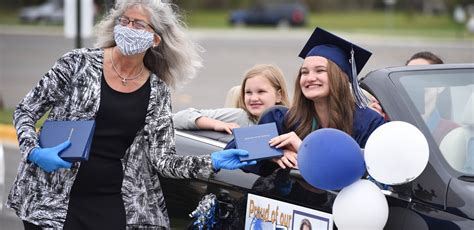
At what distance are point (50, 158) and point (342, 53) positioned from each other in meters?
1.34

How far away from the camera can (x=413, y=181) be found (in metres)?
3.79

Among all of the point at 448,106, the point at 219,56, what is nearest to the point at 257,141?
the point at 448,106

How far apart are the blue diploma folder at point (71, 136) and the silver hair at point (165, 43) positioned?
0.52 metres

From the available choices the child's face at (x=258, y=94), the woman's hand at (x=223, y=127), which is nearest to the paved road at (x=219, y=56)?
the child's face at (x=258, y=94)

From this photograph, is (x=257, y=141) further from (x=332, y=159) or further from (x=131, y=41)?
(x=131, y=41)

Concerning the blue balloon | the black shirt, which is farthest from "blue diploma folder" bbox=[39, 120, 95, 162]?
the blue balloon

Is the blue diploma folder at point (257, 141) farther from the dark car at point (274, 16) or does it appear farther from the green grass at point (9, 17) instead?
the dark car at point (274, 16)

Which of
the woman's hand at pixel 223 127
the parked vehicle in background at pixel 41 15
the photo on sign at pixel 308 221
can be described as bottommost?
the photo on sign at pixel 308 221

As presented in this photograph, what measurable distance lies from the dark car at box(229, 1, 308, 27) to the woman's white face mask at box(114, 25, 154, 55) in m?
43.8

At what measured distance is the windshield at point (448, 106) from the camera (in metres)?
3.97

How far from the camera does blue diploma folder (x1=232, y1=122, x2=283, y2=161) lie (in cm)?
399

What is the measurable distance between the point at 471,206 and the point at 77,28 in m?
8.39

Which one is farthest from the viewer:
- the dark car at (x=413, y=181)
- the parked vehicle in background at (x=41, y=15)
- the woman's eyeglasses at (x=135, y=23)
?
the parked vehicle in background at (x=41, y=15)

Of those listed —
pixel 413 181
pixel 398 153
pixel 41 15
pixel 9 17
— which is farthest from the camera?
pixel 9 17
